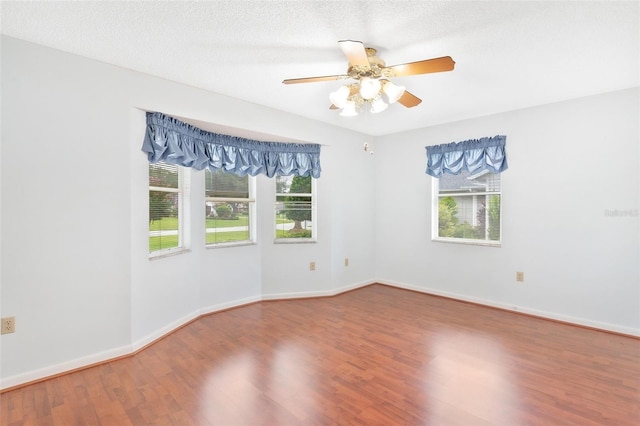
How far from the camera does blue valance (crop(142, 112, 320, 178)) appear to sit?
2.93 m

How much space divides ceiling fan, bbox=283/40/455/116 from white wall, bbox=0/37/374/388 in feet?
4.90

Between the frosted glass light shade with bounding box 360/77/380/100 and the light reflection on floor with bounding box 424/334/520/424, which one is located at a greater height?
the frosted glass light shade with bounding box 360/77/380/100

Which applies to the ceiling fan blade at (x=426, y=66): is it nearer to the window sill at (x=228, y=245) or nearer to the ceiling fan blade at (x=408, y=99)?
the ceiling fan blade at (x=408, y=99)

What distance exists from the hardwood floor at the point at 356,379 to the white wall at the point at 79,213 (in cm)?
27

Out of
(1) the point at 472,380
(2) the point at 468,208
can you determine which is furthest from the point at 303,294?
(2) the point at 468,208

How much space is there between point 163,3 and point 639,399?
3.94 m

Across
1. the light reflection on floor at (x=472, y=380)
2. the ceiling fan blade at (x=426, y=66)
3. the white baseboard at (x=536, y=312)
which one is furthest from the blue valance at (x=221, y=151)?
the light reflection on floor at (x=472, y=380)

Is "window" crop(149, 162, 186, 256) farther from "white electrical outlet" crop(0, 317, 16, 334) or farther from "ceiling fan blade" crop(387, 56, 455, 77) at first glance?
"ceiling fan blade" crop(387, 56, 455, 77)

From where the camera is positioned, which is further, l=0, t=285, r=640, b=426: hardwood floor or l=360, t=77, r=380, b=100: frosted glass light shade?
l=360, t=77, r=380, b=100: frosted glass light shade

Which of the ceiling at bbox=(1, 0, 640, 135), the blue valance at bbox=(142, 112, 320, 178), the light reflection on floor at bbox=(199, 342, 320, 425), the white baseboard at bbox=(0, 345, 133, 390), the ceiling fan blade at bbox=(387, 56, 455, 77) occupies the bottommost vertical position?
the light reflection on floor at bbox=(199, 342, 320, 425)

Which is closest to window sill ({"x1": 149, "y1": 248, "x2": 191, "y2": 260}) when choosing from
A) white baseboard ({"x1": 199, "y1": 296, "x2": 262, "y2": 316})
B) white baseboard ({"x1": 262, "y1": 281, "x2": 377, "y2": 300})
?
white baseboard ({"x1": 199, "y1": 296, "x2": 262, "y2": 316})

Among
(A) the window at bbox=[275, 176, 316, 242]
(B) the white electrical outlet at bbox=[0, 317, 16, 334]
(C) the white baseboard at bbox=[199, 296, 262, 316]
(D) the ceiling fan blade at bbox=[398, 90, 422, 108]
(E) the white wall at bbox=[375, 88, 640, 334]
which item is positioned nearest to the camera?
(B) the white electrical outlet at bbox=[0, 317, 16, 334]

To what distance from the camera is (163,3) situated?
1.85 meters

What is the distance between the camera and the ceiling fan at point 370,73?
6.48 feet
